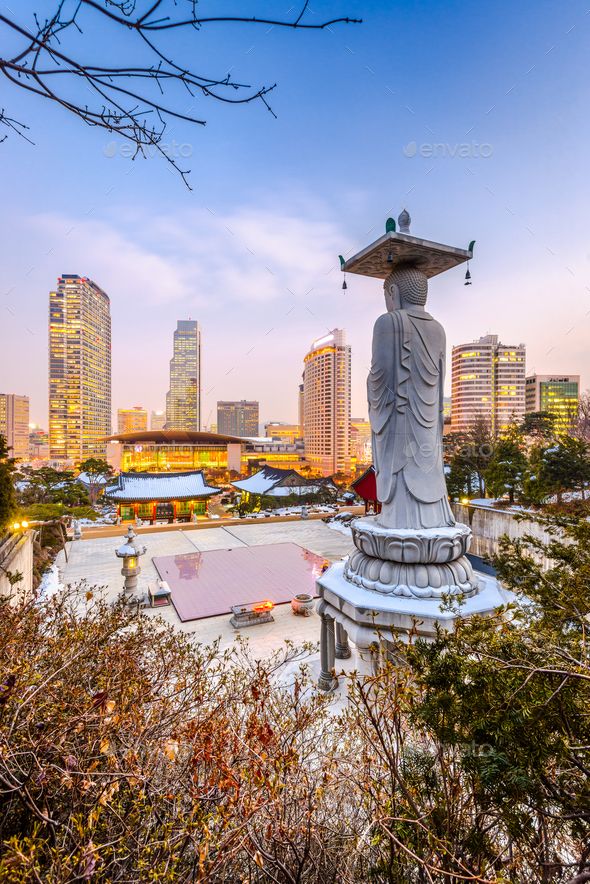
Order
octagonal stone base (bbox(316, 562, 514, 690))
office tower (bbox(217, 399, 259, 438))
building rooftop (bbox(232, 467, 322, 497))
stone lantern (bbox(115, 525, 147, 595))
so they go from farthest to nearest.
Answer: office tower (bbox(217, 399, 259, 438)) → building rooftop (bbox(232, 467, 322, 497)) → stone lantern (bbox(115, 525, 147, 595)) → octagonal stone base (bbox(316, 562, 514, 690))

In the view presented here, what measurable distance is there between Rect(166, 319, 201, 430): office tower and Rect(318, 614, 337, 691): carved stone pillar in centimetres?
7810

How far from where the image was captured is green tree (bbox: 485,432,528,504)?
14961 mm

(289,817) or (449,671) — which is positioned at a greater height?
(449,671)

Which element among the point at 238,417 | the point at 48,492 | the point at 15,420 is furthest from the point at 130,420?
the point at 48,492

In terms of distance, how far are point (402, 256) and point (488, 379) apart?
56.3 metres

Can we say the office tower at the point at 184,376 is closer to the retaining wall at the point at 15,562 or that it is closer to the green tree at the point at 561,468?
the retaining wall at the point at 15,562

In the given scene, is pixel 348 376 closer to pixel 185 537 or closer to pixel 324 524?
pixel 324 524

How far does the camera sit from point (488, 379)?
54750 millimetres

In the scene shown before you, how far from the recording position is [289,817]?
6.57ft

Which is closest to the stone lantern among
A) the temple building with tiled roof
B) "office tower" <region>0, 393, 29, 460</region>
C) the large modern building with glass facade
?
the temple building with tiled roof

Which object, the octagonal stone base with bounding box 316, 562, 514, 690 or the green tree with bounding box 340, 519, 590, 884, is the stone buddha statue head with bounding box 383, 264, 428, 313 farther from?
the green tree with bounding box 340, 519, 590, 884

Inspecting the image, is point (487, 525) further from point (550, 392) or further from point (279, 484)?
point (550, 392)

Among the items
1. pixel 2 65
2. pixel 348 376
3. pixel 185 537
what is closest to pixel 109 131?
pixel 2 65

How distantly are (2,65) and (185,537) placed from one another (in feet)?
55.8
